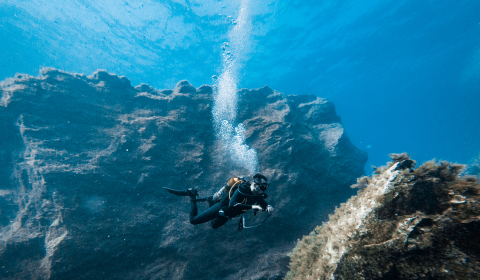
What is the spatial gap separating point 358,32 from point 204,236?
128ft

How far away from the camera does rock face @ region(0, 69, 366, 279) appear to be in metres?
6.49

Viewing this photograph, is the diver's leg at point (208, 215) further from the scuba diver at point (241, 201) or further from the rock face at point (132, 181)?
the rock face at point (132, 181)

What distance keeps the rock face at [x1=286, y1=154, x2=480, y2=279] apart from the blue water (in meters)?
20.6

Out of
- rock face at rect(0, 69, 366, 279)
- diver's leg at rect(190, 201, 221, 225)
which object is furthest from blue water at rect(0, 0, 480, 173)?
diver's leg at rect(190, 201, 221, 225)

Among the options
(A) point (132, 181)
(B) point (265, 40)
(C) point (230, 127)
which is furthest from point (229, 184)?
(B) point (265, 40)

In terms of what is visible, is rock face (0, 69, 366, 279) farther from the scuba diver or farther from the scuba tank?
the scuba diver

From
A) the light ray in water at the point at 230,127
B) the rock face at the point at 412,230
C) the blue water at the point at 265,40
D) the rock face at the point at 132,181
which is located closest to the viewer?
the rock face at the point at 412,230

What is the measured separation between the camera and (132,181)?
8.58 m

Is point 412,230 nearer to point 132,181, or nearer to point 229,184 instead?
point 229,184

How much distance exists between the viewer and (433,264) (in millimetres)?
1731

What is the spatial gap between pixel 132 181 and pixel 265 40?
31.8m

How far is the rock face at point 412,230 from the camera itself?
5.54ft

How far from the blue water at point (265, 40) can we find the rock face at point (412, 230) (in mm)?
20616

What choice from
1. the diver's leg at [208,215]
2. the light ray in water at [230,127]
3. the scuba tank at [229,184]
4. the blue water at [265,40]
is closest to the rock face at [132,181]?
the light ray in water at [230,127]
